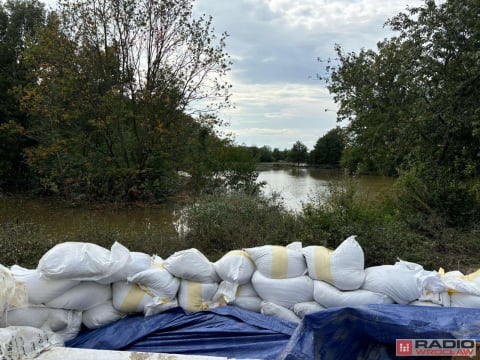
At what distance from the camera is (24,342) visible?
1.98 meters

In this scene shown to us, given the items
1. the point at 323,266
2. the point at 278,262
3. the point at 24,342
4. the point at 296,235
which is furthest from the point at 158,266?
the point at 296,235

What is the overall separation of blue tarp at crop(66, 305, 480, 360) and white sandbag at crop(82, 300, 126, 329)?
56 millimetres

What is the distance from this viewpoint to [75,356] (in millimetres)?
1622

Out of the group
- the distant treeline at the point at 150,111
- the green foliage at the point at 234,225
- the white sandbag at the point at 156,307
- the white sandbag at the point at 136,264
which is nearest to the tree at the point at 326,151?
the distant treeline at the point at 150,111

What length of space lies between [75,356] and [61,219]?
755 cm

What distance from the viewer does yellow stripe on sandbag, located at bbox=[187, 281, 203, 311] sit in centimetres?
281

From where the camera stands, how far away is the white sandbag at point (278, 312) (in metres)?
2.72

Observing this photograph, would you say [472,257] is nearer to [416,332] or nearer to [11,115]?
[416,332]

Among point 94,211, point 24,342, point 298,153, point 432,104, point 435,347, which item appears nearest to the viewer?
point 435,347

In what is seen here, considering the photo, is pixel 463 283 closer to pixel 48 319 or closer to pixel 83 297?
pixel 83 297

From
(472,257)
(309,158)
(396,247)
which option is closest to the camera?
(396,247)

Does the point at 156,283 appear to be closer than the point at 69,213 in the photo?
Yes

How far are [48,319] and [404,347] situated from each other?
7.53 feet

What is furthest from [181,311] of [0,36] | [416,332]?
[0,36]
